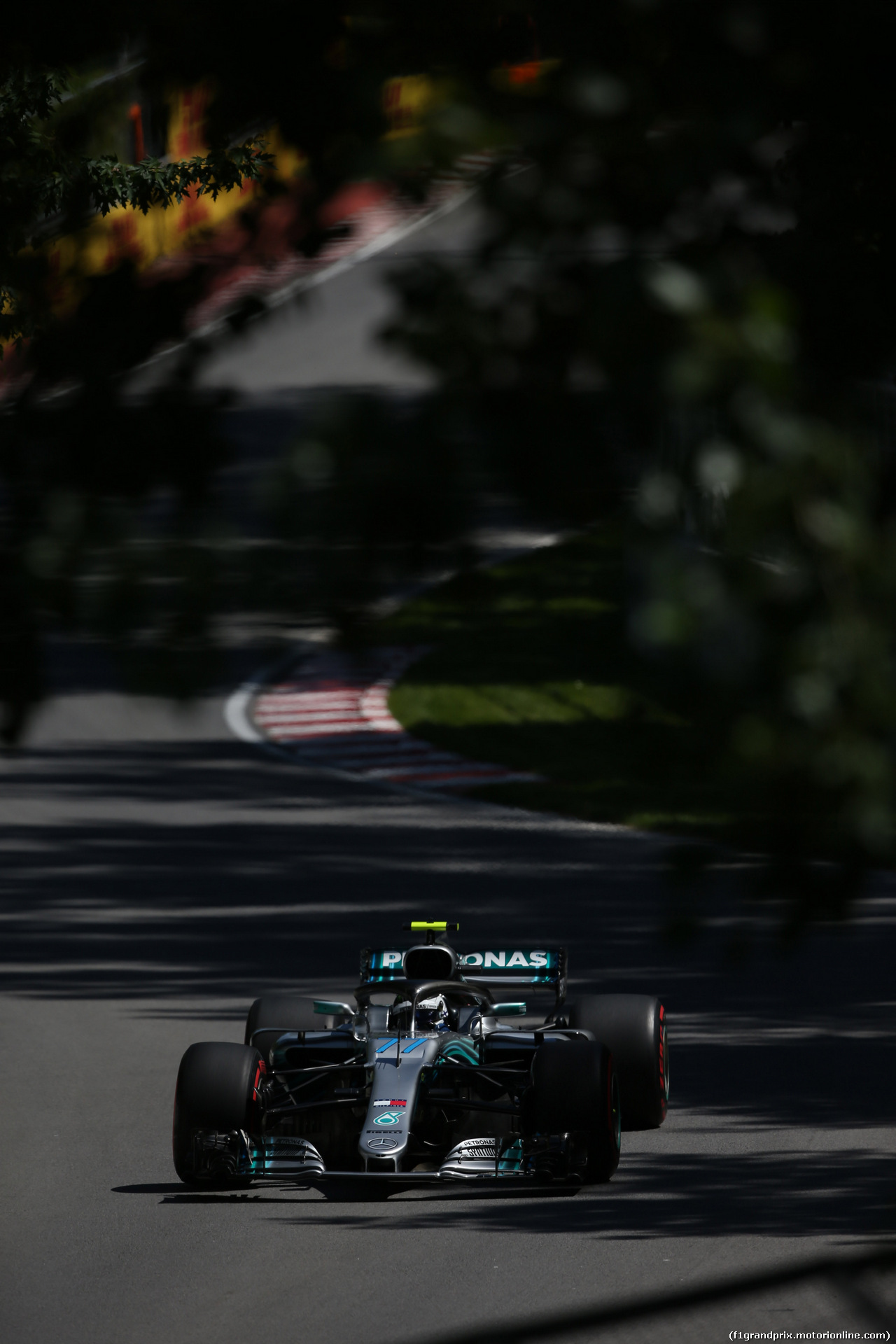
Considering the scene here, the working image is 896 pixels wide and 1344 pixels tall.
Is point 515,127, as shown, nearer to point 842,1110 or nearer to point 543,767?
point 842,1110

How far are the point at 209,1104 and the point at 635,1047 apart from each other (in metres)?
2.14

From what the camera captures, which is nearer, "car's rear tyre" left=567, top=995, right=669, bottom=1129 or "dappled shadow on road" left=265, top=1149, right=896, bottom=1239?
"dappled shadow on road" left=265, top=1149, right=896, bottom=1239

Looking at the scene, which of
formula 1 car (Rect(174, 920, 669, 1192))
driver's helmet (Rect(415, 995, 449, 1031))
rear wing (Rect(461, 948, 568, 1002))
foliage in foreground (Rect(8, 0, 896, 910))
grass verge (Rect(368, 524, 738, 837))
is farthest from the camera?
rear wing (Rect(461, 948, 568, 1002))

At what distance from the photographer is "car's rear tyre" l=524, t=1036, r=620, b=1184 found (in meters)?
8.71

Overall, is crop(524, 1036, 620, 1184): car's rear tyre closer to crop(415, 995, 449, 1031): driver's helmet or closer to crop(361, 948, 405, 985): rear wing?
crop(415, 995, 449, 1031): driver's helmet

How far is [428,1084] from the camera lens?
912 cm

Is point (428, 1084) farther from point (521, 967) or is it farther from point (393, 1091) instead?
point (521, 967)

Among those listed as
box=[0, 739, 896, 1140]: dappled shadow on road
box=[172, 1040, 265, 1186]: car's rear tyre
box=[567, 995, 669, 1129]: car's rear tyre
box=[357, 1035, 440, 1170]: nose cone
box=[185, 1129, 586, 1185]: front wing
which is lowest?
box=[0, 739, 896, 1140]: dappled shadow on road

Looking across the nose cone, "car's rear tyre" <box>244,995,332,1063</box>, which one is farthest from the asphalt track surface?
"car's rear tyre" <box>244,995,332,1063</box>

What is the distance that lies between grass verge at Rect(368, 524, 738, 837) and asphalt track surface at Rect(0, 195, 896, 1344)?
0.20 metres

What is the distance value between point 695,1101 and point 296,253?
8.36 metres

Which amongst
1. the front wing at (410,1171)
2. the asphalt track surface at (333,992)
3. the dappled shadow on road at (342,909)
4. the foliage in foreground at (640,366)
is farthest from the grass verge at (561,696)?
the front wing at (410,1171)

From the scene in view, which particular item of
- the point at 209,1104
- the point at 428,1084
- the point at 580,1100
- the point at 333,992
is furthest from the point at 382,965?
the point at 333,992

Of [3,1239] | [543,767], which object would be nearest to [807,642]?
[3,1239]
